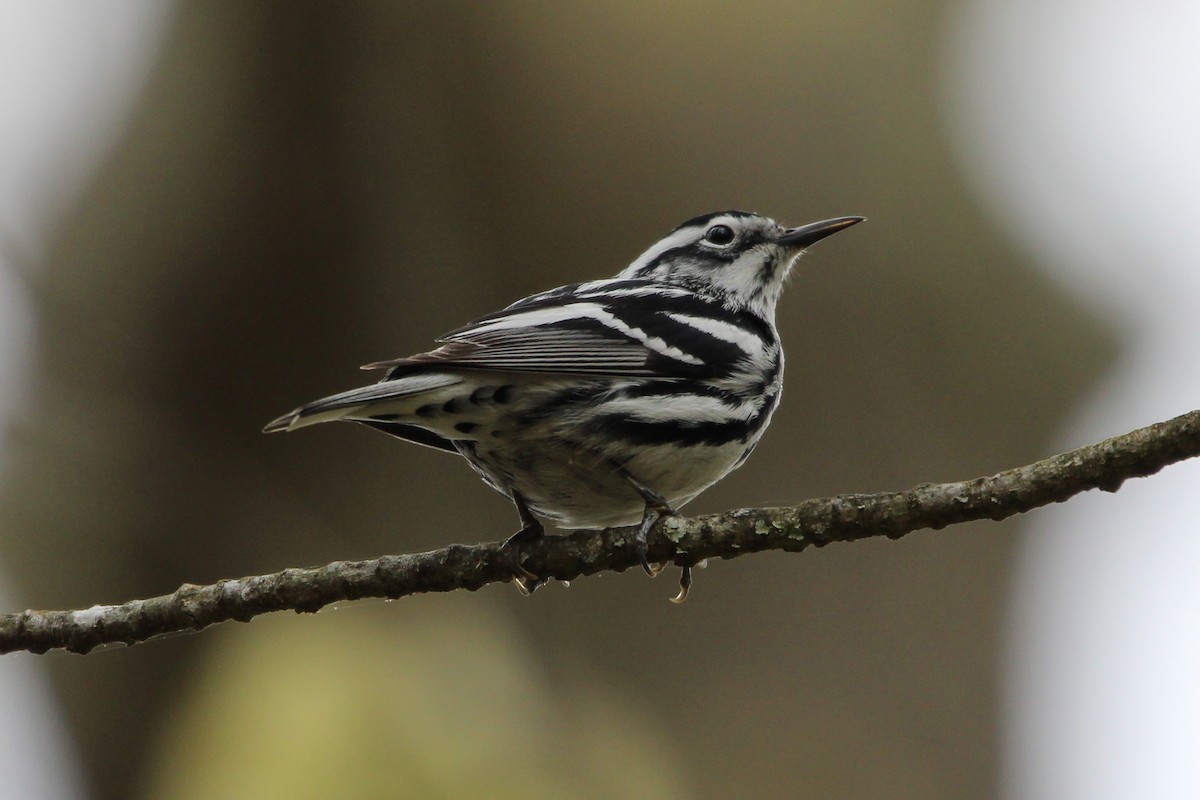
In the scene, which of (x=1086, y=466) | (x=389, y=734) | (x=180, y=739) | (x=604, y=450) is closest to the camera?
(x=1086, y=466)

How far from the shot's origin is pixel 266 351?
7910mm

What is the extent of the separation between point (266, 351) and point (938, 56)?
5457mm

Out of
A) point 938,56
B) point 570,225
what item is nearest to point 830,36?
point 938,56

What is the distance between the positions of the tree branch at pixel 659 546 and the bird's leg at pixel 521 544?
0.03 m

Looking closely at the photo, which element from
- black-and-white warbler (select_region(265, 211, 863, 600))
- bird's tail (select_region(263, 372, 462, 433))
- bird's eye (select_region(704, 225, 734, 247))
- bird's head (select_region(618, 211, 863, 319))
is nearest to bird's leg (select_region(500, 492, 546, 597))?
black-and-white warbler (select_region(265, 211, 863, 600))

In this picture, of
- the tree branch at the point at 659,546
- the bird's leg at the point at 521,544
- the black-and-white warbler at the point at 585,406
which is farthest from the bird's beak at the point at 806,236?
the tree branch at the point at 659,546

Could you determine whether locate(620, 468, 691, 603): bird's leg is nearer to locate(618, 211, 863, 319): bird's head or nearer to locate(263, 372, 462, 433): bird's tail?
locate(263, 372, 462, 433): bird's tail

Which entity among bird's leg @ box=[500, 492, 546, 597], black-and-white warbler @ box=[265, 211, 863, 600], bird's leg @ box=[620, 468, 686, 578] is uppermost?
black-and-white warbler @ box=[265, 211, 863, 600]

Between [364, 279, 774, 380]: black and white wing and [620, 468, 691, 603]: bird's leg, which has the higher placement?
[364, 279, 774, 380]: black and white wing

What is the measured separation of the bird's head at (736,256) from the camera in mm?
5785

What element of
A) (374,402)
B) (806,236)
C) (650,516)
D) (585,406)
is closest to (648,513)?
(650,516)

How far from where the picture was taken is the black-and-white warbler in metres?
3.98

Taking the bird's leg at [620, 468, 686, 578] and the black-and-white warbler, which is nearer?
the bird's leg at [620, 468, 686, 578]

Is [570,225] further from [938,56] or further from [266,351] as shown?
Result: [938,56]
